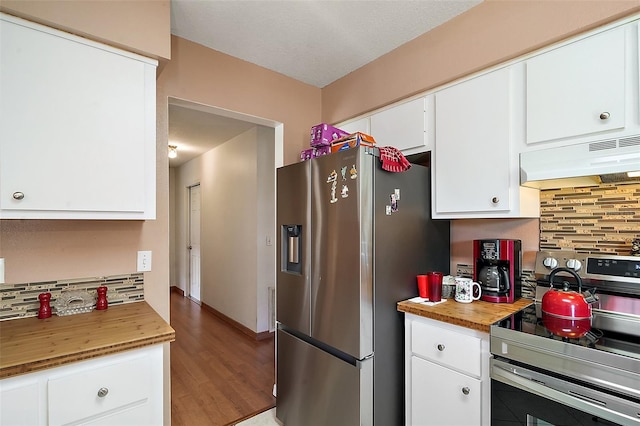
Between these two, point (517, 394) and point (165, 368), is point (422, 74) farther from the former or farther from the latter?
point (165, 368)

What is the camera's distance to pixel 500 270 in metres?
1.68

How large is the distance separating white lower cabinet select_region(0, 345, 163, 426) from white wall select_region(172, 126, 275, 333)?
7.74ft

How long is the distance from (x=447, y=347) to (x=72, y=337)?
1.65m

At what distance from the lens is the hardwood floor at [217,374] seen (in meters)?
2.24

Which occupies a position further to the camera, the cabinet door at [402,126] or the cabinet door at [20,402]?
the cabinet door at [402,126]

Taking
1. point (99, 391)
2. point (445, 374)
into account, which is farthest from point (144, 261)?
point (445, 374)

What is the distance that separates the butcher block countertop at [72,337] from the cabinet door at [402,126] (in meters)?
1.73

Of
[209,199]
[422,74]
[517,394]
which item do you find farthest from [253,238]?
[517,394]

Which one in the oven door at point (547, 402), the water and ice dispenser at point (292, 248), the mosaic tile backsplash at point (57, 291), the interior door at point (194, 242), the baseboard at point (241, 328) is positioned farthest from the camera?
the interior door at point (194, 242)

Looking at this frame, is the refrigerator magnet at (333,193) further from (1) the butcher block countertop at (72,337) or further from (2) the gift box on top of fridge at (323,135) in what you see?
(1) the butcher block countertop at (72,337)

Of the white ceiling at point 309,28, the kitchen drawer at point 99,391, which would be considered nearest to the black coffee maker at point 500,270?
the white ceiling at point 309,28

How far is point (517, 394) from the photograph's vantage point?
4.10 ft

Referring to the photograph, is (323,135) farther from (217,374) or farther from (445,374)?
(217,374)

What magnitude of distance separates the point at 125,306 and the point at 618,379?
2.18 meters
